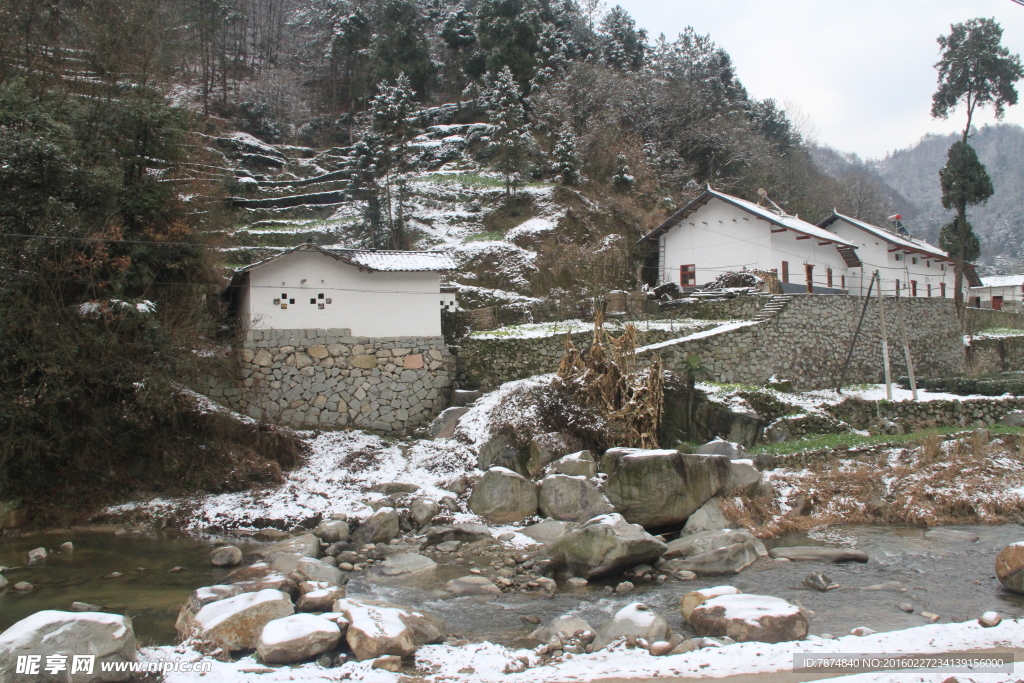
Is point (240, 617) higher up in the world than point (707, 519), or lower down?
higher up

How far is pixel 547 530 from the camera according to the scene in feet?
41.6

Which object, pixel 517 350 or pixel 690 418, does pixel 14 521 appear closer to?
pixel 517 350

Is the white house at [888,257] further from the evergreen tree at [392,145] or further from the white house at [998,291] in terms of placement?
the evergreen tree at [392,145]

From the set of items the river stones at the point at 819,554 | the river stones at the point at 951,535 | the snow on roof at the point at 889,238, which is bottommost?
the river stones at the point at 951,535

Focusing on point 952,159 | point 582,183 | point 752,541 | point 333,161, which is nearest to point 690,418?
point 752,541

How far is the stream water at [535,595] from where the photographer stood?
840 centimetres

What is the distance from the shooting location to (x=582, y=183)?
35438 mm

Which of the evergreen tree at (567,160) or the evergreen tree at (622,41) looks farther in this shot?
the evergreen tree at (622,41)

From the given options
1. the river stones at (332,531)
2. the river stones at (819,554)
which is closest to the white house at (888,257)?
the river stones at (819,554)

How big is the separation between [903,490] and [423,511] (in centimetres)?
1090

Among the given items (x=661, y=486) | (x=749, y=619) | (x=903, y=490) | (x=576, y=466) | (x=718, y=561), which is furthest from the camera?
(x=576, y=466)

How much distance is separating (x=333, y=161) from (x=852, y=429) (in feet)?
111

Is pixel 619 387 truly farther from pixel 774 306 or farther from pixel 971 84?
pixel 971 84

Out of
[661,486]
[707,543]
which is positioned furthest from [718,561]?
[661,486]
